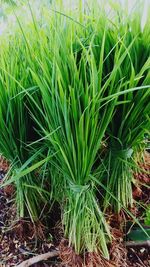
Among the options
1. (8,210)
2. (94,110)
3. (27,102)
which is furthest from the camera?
(8,210)

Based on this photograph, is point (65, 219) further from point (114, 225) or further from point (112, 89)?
point (112, 89)

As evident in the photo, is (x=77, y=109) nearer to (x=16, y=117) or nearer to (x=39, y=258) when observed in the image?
(x=16, y=117)

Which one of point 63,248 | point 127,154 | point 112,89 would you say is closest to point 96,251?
point 63,248

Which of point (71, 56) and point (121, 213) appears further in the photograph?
point (121, 213)

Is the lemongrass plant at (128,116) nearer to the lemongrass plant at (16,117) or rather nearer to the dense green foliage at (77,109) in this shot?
the dense green foliage at (77,109)

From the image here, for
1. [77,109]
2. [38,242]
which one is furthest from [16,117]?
[38,242]

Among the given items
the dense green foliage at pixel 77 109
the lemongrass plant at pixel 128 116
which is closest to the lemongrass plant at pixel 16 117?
the dense green foliage at pixel 77 109

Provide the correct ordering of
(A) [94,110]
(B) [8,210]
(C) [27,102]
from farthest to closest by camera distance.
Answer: (B) [8,210] → (C) [27,102] → (A) [94,110]
